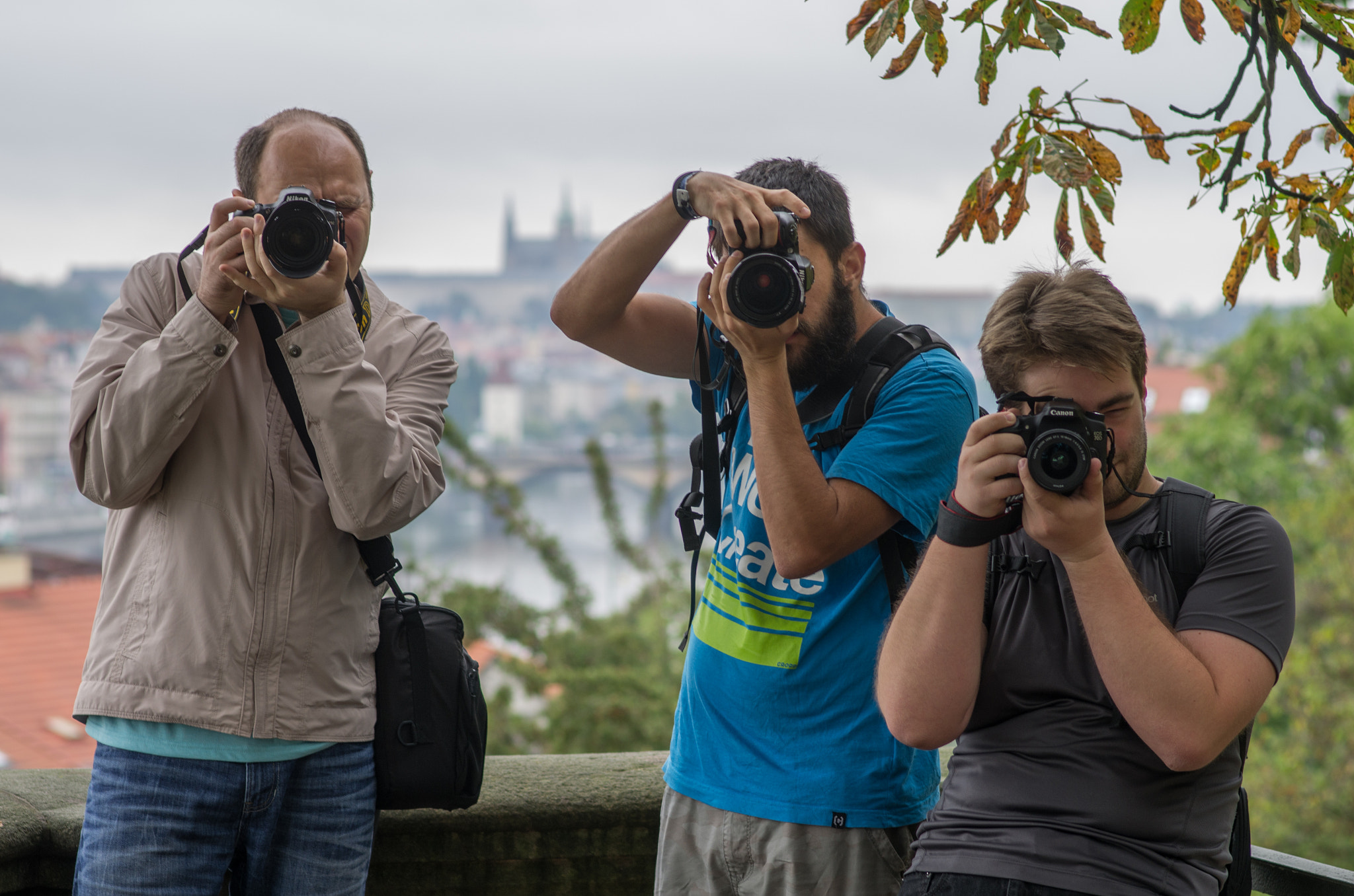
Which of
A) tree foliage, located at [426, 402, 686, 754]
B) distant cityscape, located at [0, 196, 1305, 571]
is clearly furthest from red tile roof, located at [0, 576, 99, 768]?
tree foliage, located at [426, 402, 686, 754]

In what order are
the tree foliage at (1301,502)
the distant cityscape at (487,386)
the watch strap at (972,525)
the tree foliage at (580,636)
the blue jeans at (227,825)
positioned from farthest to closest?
1. the distant cityscape at (487,386)
2. the tree foliage at (1301,502)
3. the tree foliage at (580,636)
4. the blue jeans at (227,825)
5. the watch strap at (972,525)

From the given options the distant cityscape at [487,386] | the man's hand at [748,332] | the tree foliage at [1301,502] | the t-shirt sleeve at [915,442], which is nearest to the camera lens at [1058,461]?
the t-shirt sleeve at [915,442]

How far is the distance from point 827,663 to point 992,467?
380 millimetres

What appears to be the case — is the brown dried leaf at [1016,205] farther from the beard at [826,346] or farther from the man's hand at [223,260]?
the man's hand at [223,260]

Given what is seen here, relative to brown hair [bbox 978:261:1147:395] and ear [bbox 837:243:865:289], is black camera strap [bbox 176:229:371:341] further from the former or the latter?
brown hair [bbox 978:261:1147:395]

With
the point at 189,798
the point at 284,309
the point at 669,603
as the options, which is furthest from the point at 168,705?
the point at 669,603

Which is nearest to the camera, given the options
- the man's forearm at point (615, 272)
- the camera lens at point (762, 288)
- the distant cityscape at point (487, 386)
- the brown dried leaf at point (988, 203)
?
the camera lens at point (762, 288)

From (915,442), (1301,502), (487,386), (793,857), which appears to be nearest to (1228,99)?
(915,442)

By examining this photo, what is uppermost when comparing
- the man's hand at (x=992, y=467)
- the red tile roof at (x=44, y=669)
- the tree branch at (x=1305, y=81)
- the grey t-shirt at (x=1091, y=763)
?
the tree branch at (x=1305, y=81)

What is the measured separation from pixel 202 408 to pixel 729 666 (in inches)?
30.0

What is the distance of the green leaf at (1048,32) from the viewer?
148 centimetres

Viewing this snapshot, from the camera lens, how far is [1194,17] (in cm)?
156

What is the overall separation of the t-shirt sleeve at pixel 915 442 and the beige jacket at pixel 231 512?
1.94 ft

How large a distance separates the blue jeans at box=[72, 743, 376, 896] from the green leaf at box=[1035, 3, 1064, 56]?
4.08 feet
